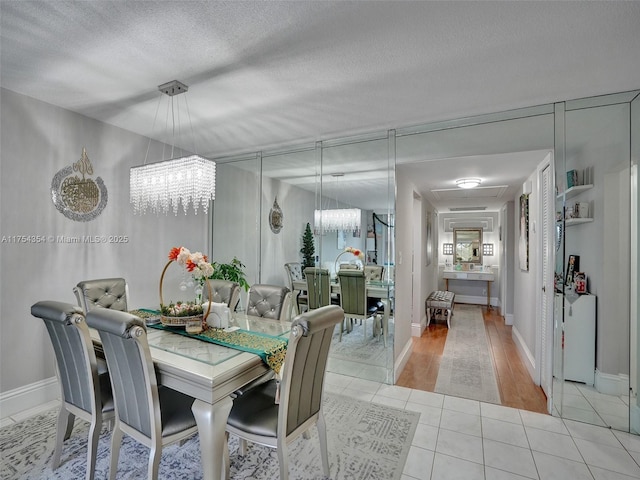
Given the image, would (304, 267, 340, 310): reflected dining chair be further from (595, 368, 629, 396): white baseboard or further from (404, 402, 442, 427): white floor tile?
(595, 368, 629, 396): white baseboard

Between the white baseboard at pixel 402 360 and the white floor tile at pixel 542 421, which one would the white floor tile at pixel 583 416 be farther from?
the white baseboard at pixel 402 360

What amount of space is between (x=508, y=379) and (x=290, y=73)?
3.54 meters

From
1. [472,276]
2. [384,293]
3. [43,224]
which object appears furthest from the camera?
[472,276]

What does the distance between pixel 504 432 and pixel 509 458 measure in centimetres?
32

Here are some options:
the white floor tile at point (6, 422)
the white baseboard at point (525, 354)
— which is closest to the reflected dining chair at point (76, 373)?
the white floor tile at point (6, 422)

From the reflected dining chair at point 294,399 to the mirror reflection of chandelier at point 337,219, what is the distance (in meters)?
1.86

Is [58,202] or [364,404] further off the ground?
[58,202]

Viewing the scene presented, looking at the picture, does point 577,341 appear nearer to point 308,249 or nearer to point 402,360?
point 402,360

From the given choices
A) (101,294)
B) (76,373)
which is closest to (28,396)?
(101,294)

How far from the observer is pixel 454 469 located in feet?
6.46

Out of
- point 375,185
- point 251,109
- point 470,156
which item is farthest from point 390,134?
point 251,109

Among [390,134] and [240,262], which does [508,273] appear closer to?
[390,134]

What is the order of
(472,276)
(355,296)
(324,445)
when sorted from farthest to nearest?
(472,276) < (355,296) < (324,445)

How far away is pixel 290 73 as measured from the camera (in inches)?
87.3
